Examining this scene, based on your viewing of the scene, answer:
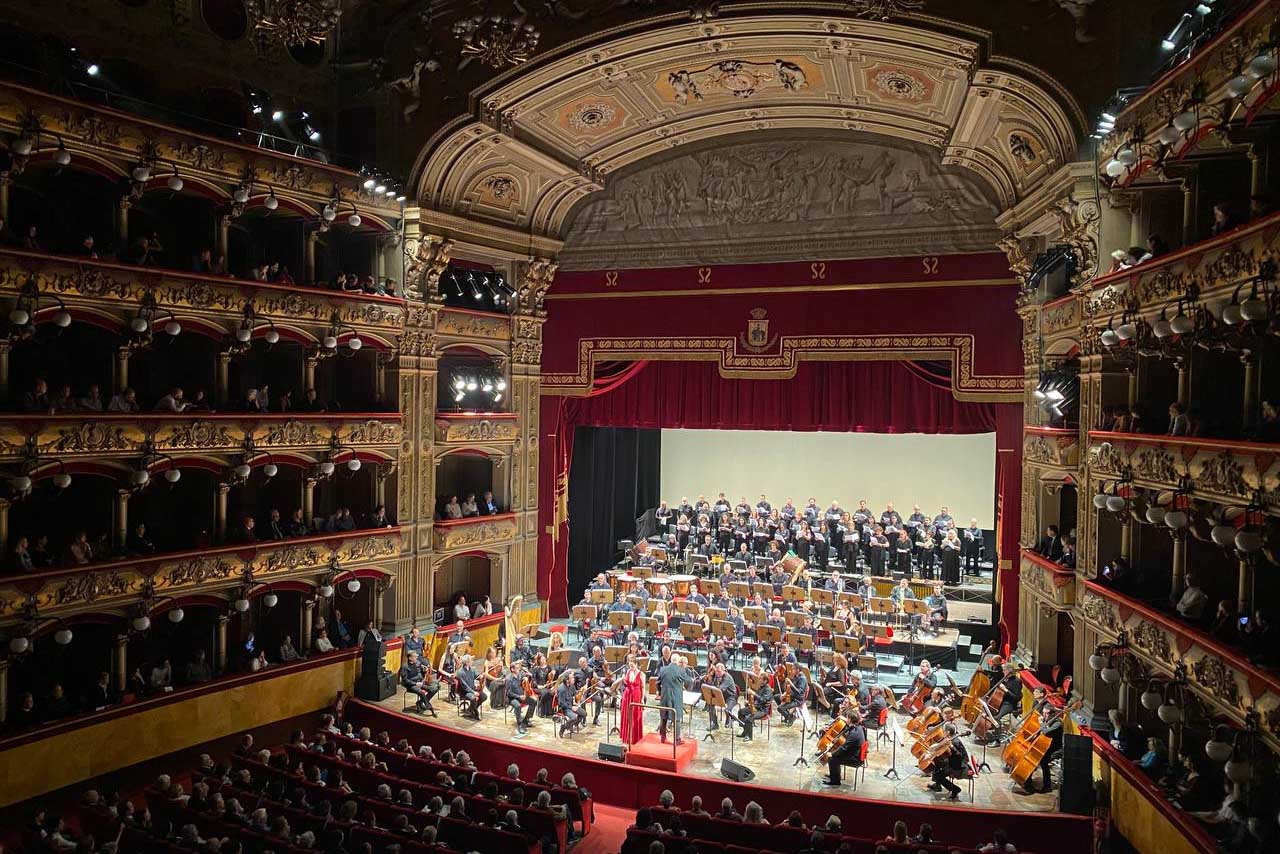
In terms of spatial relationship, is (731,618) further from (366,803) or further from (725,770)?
(366,803)

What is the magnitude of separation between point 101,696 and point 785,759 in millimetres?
10593

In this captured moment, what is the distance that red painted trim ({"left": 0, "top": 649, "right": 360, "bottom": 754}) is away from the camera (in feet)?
41.1

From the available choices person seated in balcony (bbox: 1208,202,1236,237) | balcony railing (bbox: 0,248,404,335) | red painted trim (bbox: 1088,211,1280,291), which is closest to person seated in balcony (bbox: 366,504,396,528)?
balcony railing (bbox: 0,248,404,335)

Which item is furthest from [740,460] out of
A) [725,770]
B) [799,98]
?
[725,770]

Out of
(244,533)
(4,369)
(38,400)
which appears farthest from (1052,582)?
(4,369)

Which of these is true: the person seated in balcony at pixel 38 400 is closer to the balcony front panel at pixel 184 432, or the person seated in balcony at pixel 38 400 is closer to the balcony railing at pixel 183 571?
the balcony front panel at pixel 184 432

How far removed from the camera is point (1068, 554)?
45.8 ft

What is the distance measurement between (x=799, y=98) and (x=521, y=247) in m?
7.13

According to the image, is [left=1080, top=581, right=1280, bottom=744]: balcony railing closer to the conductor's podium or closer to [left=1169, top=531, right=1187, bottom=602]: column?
[left=1169, top=531, right=1187, bottom=602]: column

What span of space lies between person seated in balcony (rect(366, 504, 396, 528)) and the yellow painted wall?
8.55 feet

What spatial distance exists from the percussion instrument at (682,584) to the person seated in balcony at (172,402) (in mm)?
10987

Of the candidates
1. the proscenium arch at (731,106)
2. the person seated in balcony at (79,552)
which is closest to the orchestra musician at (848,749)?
the proscenium arch at (731,106)

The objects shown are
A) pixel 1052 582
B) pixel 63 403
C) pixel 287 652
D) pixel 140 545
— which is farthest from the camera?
pixel 287 652

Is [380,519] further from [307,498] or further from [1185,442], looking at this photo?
[1185,442]
